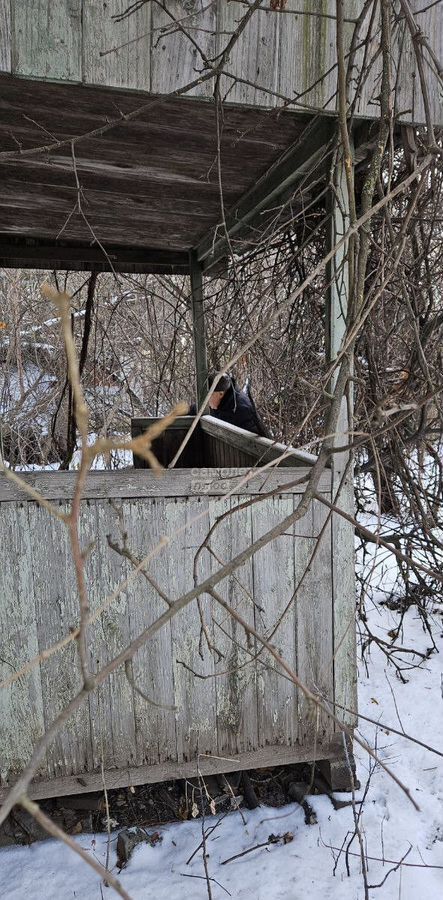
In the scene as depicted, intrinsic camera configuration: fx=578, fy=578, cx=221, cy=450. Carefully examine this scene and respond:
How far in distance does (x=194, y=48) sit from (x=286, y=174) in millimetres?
669

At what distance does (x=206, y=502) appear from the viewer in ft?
7.00

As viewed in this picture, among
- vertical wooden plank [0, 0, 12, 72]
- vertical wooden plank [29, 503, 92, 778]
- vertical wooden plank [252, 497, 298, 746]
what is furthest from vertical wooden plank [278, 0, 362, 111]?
vertical wooden plank [29, 503, 92, 778]

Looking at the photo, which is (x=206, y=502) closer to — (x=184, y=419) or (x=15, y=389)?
(x=184, y=419)

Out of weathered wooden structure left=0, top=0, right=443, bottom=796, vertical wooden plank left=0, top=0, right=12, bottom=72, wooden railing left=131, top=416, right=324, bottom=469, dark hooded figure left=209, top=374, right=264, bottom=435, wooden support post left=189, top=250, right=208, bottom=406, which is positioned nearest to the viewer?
vertical wooden plank left=0, top=0, right=12, bottom=72

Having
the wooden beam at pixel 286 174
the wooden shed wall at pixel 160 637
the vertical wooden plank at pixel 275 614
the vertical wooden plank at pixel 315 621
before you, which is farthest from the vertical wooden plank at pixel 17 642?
the wooden beam at pixel 286 174

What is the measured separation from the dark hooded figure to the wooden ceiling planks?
118 cm

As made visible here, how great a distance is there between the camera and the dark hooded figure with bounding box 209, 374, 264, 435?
13.6 feet

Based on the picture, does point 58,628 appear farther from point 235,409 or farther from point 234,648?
point 235,409

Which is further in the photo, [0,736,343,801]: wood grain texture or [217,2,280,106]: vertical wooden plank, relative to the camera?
[0,736,343,801]: wood grain texture

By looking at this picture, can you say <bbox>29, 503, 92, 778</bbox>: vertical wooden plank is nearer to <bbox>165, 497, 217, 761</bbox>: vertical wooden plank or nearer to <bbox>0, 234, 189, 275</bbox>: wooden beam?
<bbox>165, 497, 217, 761</bbox>: vertical wooden plank

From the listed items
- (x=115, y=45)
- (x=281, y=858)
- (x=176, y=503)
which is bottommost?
(x=281, y=858)

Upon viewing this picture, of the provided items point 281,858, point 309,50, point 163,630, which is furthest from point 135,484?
point 309,50

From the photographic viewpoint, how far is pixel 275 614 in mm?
2260

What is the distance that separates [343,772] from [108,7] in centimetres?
287
